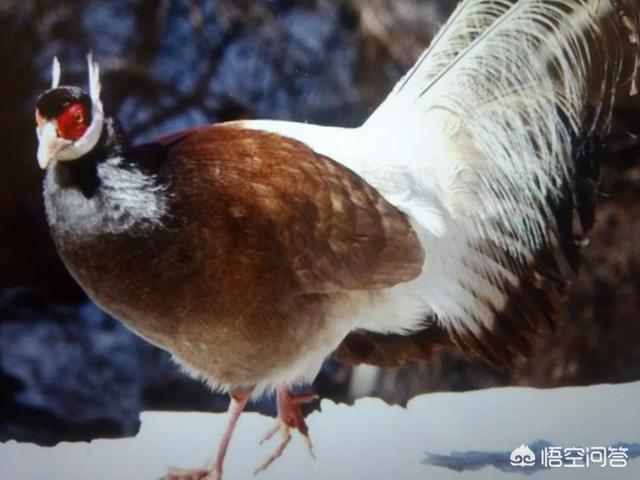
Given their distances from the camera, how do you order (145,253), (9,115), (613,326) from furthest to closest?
(613,326) < (9,115) < (145,253)

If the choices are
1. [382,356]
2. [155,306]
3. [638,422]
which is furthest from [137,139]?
[638,422]

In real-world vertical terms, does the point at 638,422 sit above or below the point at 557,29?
below

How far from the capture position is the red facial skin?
5.11 feet

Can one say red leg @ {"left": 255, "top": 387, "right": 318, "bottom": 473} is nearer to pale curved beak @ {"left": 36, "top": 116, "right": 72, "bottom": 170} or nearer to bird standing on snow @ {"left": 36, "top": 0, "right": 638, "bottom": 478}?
bird standing on snow @ {"left": 36, "top": 0, "right": 638, "bottom": 478}

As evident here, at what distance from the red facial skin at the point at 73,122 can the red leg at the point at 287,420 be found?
24.5 inches

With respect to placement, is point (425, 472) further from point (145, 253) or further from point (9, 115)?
point (9, 115)

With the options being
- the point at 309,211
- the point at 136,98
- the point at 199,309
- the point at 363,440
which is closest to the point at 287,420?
the point at 363,440

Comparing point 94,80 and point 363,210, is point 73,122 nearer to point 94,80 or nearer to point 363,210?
point 94,80

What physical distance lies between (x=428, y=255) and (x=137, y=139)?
60 centimetres

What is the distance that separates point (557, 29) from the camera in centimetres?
164

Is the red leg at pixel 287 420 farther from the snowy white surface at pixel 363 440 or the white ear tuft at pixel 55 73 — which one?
the white ear tuft at pixel 55 73

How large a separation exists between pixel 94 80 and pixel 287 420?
767 millimetres

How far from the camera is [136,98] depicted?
166 centimetres

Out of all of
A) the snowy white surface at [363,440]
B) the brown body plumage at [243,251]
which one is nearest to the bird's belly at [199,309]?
the brown body plumage at [243,251]
